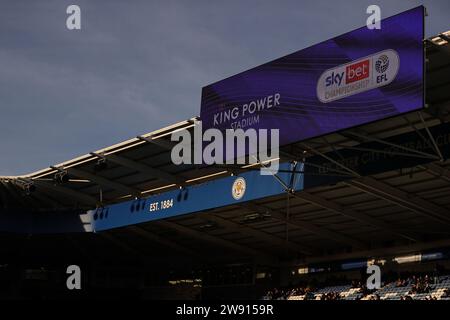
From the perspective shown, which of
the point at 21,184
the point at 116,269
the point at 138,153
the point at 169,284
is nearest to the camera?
the point at 138,153

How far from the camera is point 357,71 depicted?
885 inches

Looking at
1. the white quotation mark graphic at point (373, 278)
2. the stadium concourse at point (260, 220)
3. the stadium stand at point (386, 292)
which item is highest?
the stadium concourse at point (260, 220)

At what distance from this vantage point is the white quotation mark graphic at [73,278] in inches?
2376

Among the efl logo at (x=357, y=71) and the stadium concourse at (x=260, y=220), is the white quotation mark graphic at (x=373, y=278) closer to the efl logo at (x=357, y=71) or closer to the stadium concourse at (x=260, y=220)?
Result: the stadium concourse at (x=260, y=220)

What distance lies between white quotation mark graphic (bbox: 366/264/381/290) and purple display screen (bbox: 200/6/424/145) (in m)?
17.1

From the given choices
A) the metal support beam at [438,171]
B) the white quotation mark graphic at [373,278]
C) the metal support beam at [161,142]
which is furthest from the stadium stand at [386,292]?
the metal support beam at [161,142]

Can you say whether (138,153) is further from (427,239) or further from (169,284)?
(169,284)

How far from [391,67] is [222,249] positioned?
93.0 feet

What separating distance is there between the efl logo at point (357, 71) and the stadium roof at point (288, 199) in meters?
1.93

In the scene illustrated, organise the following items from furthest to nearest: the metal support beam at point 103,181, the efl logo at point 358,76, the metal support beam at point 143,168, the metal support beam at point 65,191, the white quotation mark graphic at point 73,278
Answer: the white quotation mark graphic at point 73,278
the metal support beam at point 65,191
the metal support beam at point 103,181
the metal support beam at point 143,168
the efl logo at point 358,76

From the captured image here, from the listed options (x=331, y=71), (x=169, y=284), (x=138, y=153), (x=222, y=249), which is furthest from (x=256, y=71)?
(x=169, y=284)

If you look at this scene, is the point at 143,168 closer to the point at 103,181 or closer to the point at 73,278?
the point at 103,181

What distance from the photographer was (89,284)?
2355 inches
